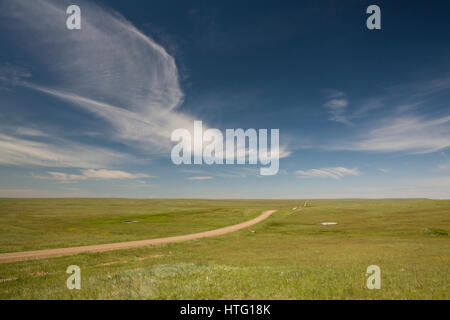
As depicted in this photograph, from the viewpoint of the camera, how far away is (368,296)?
997cm

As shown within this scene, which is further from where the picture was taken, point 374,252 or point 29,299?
point 374,252

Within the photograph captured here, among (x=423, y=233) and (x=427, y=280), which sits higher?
(x=427, y=280)

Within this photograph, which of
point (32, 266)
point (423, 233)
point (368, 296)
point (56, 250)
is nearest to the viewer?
point (368, 296)
